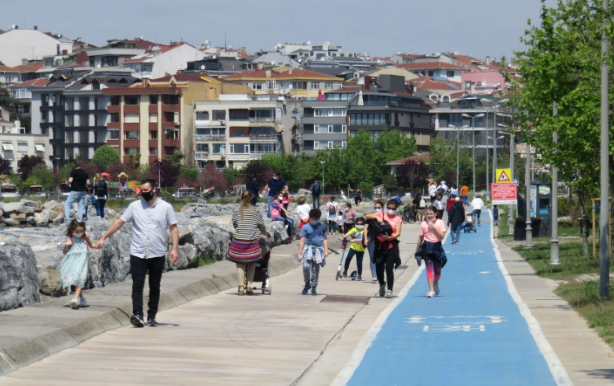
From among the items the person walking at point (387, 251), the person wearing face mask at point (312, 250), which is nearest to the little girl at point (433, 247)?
the person walking at point (387, 251)

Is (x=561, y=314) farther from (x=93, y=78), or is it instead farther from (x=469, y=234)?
(x=93, y=78)

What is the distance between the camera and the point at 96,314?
1325 centimetres

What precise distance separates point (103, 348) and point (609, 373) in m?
5.58

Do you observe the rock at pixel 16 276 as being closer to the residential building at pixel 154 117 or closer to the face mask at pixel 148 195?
the face mask at pixel 148 195

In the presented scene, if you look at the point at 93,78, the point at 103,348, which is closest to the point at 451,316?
the point at 103,348

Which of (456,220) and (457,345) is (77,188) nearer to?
(457,345)

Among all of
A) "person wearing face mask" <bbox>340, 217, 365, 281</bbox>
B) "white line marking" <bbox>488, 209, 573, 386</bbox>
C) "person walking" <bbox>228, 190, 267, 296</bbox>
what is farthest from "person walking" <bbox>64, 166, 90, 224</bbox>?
"white line marking" <bbox>488, 209, 573, 386</bbox>

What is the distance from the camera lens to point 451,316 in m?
16.1

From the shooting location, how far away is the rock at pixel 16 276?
13383mm

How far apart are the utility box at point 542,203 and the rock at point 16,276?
93.8 feet

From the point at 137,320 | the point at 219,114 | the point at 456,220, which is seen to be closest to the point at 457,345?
the point at 137,320

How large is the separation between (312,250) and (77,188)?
8.57 m

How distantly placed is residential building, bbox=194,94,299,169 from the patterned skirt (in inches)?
4679

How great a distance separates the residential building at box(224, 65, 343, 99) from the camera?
16325 cm
